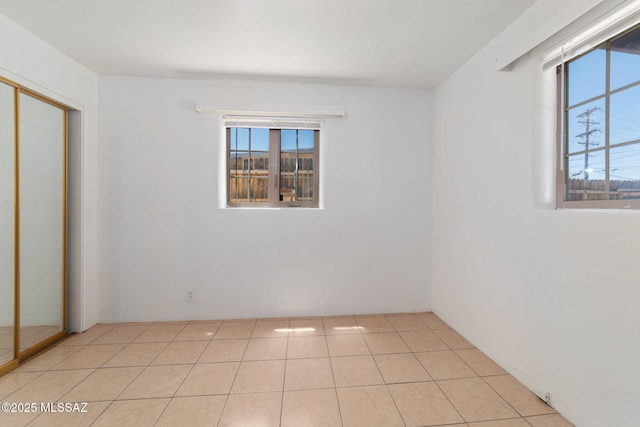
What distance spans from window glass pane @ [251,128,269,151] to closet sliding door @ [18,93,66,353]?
1.70 meters

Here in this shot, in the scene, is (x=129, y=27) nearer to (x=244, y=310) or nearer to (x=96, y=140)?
(x=96, y=140)

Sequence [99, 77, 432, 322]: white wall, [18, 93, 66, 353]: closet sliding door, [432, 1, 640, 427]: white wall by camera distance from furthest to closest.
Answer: [99, 77, 432, 322]: white wall, [18, 93, 66, 353]: closet sliding door, [432, 1, 640, 427]: white wall

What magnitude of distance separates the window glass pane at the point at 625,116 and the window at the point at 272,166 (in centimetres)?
234

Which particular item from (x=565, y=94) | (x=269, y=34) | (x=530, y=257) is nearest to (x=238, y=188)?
(x=269, y=34)

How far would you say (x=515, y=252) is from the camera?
1960 mm

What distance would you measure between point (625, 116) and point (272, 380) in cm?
260

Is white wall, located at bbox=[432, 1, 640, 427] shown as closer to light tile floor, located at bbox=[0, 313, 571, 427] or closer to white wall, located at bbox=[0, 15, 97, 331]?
light tile floor, located at bbox=[0, 313, 571, 427]

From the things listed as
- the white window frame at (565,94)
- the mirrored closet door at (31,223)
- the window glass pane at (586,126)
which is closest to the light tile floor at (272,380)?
the mirrored closet door at (31,223)

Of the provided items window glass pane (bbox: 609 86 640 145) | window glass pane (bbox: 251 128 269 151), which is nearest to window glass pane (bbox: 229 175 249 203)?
window glass pane (bbox: 251 128 269 151)

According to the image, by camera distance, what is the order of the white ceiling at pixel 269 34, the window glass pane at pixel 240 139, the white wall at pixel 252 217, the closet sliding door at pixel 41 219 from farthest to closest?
the window glass pane at pixel 240 139, the white wall at pixel 252 217, the closet sliding door at pixel 41 219, the white ceiling at pixel 269 34

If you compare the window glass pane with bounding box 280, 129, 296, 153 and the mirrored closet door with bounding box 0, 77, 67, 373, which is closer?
the mirrored closet door with bounding box 0, 77, 67, 373

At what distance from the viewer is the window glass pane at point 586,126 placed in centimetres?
155

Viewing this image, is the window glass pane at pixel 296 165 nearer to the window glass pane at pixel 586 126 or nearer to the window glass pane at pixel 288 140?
the window glass pane at pixel 288 140

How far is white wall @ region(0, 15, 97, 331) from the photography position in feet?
7.13
